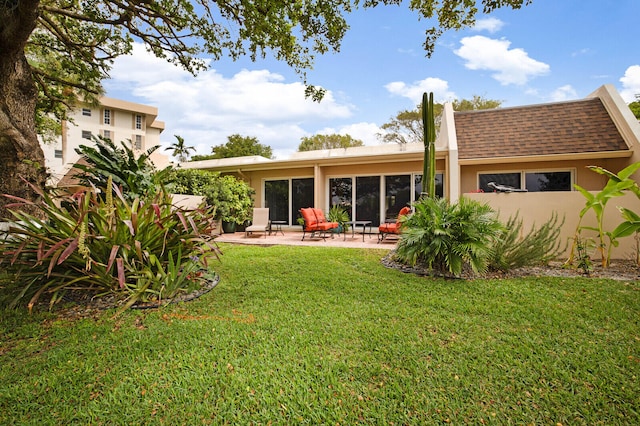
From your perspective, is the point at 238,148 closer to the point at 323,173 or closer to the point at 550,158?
the point at 323,173

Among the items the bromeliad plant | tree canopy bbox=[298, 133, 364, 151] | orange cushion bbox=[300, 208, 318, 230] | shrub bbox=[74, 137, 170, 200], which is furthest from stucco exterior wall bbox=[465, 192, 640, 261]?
tree canopy bbox=[298, 133, 364, 151]

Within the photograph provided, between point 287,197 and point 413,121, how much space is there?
57.5 feet

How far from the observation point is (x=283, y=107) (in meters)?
23.6

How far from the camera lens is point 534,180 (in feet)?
32.8

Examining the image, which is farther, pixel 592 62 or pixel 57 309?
pixel 592 62

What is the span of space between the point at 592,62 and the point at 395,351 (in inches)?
526

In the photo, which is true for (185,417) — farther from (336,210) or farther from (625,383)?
(336,210)

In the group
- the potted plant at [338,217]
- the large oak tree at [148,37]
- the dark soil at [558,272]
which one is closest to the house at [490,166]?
the potted plant at [338,217]

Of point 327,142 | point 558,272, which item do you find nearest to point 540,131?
point 558,272

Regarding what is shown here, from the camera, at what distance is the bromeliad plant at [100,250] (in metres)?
3.44

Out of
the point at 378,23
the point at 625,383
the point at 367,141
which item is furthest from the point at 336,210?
the point at 367,141

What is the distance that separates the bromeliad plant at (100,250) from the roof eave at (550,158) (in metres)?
8.86

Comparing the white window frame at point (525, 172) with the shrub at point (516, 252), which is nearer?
the shrub at point (516, 252)

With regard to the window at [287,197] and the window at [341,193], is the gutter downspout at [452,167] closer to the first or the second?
the window at [341,193]
